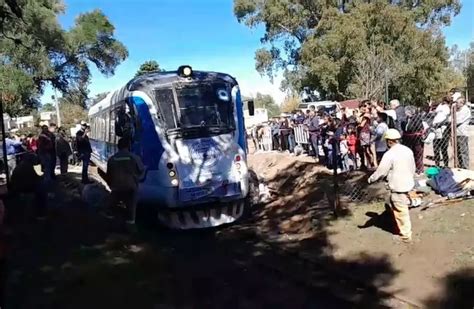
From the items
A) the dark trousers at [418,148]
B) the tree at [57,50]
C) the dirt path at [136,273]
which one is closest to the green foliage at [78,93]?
the tree at [57,50]

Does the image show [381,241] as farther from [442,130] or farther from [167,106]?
[167,106]

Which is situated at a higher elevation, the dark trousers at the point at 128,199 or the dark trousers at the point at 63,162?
the dark trousers at the point at 63,162

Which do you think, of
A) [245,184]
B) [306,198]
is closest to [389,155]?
[245,184]

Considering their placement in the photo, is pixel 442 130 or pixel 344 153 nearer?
pixel 442 130

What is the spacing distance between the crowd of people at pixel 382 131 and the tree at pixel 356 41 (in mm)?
19491

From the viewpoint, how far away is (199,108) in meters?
11.4

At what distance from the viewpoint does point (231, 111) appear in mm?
11656

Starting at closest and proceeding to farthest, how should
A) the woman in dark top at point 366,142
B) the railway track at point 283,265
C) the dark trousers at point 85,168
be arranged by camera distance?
the railway track at point 283,265 → the woman in dark top at point 366,142 → the dark trousers at point 85,168

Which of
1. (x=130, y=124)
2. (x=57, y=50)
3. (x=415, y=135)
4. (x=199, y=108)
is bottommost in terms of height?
(x=415, y=135)

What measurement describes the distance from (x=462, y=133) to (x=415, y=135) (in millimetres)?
1155

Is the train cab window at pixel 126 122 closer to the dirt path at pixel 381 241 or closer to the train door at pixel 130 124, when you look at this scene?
the train door at pixel 130 124

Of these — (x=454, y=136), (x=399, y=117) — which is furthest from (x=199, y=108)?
(x=454, y=136)

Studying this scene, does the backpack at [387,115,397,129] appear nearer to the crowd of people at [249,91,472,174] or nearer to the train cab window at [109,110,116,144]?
the crowd of people at [249,91,472,174]

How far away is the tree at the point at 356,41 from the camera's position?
36000 millimetres
